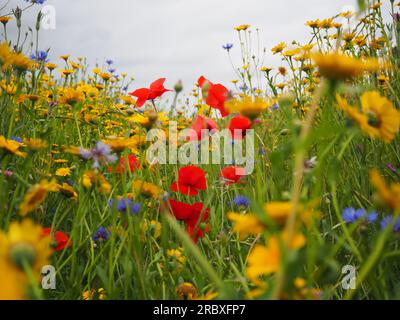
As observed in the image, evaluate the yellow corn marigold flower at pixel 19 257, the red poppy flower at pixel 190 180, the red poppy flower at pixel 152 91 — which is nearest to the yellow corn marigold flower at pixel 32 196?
the yellow corn marigold flower at pixel 19 257

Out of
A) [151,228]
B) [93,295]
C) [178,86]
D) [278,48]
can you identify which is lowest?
[93,295]

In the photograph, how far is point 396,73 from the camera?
1208 mm

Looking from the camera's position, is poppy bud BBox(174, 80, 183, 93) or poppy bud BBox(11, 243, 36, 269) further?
poppy bud BBox(174, 80, 183, 93)

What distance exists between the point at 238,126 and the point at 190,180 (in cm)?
22

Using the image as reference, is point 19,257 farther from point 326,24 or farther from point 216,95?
point 326,24

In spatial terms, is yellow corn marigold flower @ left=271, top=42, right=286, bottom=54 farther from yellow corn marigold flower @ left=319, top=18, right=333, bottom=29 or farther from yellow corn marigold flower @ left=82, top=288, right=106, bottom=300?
yellow corn marigold flower @ left=82, top=288, right=106, bottom=300

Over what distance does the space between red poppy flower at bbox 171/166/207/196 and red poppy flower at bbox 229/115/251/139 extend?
0.55 feet

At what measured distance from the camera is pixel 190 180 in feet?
2.92

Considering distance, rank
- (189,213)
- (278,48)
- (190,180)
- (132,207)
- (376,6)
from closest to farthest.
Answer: (132,207)
(189,213)
(190,180)
(376,6)
(278,48)

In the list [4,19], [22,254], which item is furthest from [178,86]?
[4,19]

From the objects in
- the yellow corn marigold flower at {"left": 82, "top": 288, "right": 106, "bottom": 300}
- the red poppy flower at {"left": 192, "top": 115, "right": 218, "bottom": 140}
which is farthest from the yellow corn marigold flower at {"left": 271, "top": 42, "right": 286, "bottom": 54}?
the yellow corn marigold flower at {"left": 82, "top": 288, "right": 106, "bottom": 300}

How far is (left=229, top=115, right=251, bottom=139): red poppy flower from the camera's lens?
707mm
